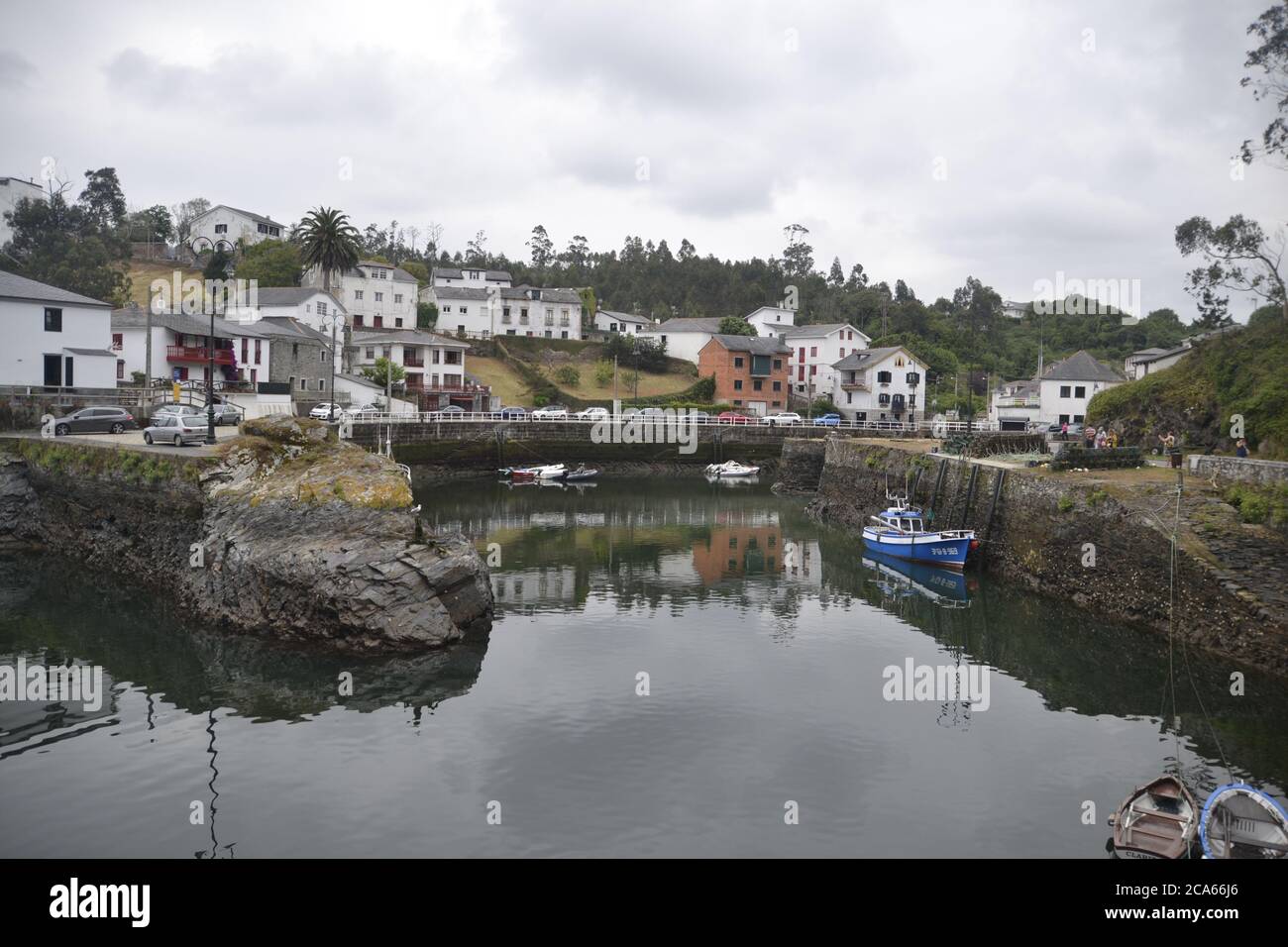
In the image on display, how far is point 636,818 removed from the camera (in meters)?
16.8

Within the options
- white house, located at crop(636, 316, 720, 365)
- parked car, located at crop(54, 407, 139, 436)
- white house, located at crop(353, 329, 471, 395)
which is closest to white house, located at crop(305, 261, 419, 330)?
white house, located at crop(353, 329, 471, 395)

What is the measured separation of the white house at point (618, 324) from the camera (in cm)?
11975

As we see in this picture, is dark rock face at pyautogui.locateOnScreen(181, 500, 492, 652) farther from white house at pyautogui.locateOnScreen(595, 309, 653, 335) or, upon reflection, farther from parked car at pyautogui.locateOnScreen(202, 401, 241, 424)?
white house at pyautogui.locateOnScreen(595, 309, 653, 335)

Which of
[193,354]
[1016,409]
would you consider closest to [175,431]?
[193,354]

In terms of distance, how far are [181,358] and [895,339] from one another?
266ft

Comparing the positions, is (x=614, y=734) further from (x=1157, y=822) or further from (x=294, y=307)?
(x=294, y=307)

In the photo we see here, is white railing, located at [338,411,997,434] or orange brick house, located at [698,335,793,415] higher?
orange brick house, located at [698,335,793,415]

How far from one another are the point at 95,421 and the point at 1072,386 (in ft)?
228

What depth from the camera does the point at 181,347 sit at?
210 feet

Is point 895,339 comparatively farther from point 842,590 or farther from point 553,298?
point 842,590

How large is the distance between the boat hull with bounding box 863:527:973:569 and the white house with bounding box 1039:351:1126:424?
1543 inches

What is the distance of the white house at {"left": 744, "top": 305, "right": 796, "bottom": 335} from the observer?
118 metres

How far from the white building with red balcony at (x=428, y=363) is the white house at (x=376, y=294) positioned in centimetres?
1258
